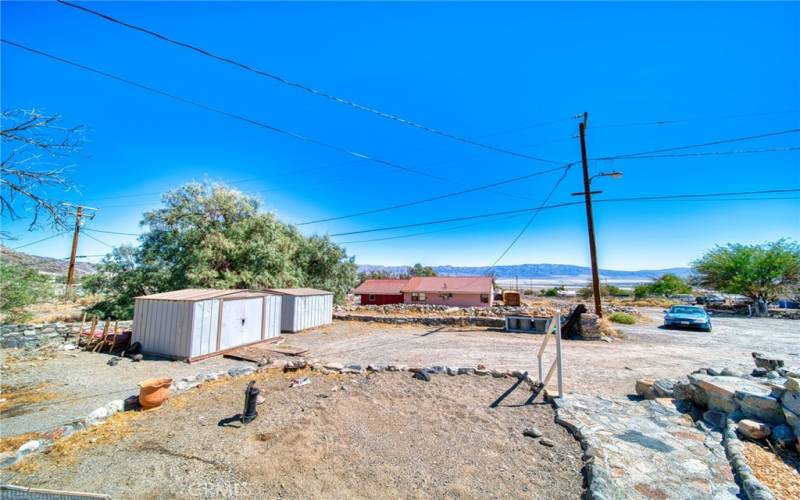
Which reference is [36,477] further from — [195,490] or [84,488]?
[195,490]

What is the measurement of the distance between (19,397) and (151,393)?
314 centimetres

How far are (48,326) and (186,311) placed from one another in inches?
244

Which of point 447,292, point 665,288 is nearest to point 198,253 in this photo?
point 447,292

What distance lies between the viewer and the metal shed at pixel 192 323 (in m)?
9.17

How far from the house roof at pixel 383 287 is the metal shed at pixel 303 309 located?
61.7ft

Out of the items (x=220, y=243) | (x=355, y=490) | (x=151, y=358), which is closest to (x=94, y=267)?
(x=220, y=243)

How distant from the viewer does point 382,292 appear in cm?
3631

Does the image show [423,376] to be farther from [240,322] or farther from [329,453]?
[240,322]

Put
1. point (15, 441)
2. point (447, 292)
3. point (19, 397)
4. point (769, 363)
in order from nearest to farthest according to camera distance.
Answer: point (15, 441) < point (19, 397) < point (769, 363) < point (447, 292)

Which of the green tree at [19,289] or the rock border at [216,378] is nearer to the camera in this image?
the rock border at [216,378]

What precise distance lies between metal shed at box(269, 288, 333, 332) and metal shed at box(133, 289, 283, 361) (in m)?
3.08

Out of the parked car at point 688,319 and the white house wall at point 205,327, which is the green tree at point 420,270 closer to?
the parked car at point 688,319

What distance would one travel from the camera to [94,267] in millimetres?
17031

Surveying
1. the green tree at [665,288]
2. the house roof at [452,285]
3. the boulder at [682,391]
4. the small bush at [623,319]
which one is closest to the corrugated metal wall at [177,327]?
the boulder at [682,391]
